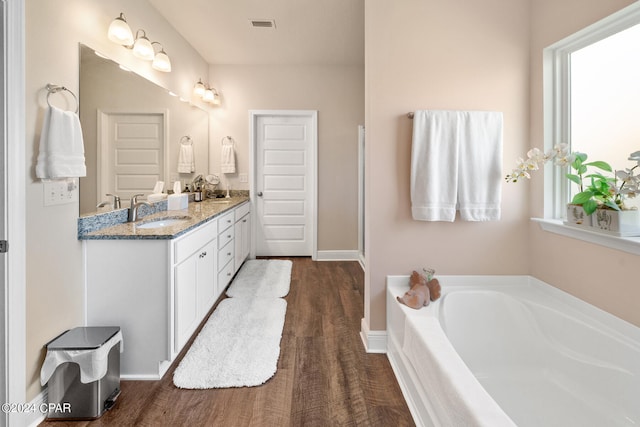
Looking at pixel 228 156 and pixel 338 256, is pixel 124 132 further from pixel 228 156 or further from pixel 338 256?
pixel 338 256

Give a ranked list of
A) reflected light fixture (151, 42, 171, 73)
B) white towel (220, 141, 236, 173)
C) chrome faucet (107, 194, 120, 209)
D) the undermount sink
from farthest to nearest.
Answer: white towel (220, 141, 236, 173) < reflected light fixture (151, 42, 171, 73) < the undermount sink < chrome faucet (107, 194, 120, 209)

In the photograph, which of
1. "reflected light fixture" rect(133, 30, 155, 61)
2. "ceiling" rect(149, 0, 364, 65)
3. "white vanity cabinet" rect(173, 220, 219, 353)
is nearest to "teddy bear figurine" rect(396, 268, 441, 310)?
"white vanity cabinet" rect(173, 220, 219, 353)

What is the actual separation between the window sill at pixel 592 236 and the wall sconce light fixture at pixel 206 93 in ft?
11.7

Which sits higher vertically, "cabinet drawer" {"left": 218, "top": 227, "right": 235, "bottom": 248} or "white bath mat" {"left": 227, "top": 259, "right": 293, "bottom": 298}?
"cabinet drawer" {"left": 218, "top": 227, "right": 235, "bottom": 248}

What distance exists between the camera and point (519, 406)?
152 centimetres

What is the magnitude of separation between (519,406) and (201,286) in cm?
200

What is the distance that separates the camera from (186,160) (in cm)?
353

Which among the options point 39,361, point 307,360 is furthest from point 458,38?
point 39,361

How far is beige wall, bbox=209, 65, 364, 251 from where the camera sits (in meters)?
4.39

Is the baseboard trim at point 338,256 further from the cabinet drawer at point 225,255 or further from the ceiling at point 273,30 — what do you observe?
the ceiling at point 273,30

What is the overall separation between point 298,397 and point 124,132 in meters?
2.07

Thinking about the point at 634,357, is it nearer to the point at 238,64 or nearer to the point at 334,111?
the point at 334,111

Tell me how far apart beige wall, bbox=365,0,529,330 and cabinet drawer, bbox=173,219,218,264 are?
1154 millimetres

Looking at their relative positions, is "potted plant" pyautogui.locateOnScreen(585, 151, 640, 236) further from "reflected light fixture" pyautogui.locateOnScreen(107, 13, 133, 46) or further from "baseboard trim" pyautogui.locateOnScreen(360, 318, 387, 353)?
"reflected light fixture" pyautogui.locateOnScreen(107, 13, 133, 46)
